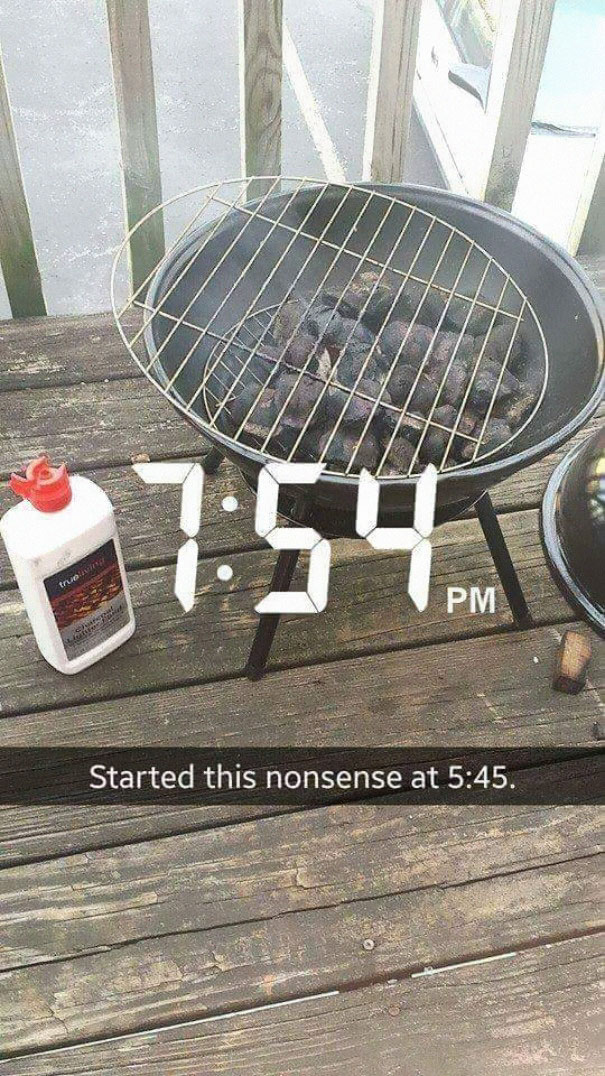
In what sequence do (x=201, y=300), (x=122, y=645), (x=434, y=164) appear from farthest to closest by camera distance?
1. (x=434, y=164)
2. (x=122, y=645)
3. (x=201, y=300)

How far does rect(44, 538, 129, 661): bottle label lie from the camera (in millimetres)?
1244

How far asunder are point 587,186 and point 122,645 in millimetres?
1605

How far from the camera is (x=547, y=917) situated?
1.21m

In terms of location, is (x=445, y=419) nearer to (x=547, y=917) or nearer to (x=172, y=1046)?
(x=547, y=917)

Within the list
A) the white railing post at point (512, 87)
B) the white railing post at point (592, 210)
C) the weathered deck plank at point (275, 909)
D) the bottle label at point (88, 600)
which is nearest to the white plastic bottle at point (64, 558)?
the bottle label at point (88, 600)

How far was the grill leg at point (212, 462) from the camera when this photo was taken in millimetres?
1674

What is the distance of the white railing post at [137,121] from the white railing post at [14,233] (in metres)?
0.22

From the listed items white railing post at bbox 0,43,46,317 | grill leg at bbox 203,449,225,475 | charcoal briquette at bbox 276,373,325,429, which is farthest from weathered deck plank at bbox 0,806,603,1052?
white railing post at bbox 0,43,46,317

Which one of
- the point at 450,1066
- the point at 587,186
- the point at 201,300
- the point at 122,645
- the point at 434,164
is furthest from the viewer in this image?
the point at 434,164

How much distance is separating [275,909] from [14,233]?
1522mm

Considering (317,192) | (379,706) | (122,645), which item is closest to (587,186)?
(317,192)
